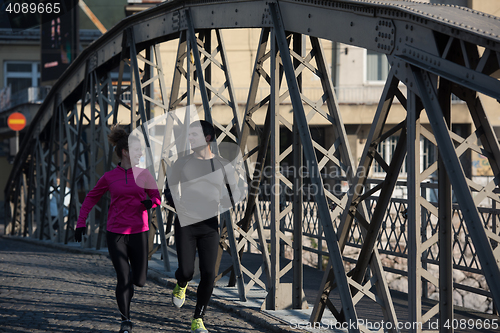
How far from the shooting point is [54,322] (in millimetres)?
5652

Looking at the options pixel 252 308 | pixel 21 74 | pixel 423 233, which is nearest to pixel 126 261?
pixel 252 308

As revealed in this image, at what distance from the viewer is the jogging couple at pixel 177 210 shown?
17.0ft

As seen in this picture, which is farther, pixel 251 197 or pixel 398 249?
pixel 398 249

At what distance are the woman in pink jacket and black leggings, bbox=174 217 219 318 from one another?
34 cm

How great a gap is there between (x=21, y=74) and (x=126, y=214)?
1266 inches

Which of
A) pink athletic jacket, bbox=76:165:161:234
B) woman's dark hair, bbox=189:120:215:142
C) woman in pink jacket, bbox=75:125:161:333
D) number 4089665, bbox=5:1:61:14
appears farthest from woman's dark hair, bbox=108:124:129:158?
number 4089665, bbox=5:1:61:14

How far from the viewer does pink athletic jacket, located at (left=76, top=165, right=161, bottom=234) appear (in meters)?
5.20

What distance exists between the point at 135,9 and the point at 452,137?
25807 mm

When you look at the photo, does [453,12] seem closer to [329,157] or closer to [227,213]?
[329,157]

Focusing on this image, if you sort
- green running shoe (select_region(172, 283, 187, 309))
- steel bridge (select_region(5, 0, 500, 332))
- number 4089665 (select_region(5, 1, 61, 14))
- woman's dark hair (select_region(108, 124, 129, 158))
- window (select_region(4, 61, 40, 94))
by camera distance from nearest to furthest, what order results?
steel bridge (select_region(5, 0, 500, 332))
woman's dark hair (select_region(108, 124, 129, 158))
green running shoe (select_region(172, 283, 187, 309))
number 4089665 (select_region(5, 1, 61, 14))
window (select_region(4, 61, 40, 94))

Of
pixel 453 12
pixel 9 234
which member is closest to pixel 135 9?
pixel 9 234

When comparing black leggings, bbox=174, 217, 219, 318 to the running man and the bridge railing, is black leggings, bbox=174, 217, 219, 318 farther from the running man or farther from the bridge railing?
the bridge railing

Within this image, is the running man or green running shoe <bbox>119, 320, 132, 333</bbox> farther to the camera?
the running man

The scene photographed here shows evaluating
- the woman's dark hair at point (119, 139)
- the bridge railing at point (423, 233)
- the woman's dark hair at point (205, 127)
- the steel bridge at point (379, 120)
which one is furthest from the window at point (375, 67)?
the woman's dark hair at point (119, 139)
